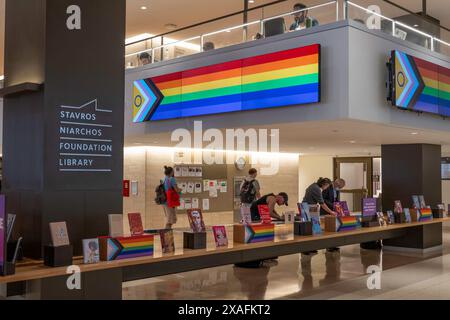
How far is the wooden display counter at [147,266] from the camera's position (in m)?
4.26

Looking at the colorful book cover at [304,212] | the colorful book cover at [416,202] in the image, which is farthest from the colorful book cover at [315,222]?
the colorful book cover at [416,202]

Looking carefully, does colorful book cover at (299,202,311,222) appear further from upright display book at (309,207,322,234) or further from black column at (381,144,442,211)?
black column at (381,144,442,211)

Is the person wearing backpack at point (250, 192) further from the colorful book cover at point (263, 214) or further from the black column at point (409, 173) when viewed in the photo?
the colorful book cover at point (263, 214)

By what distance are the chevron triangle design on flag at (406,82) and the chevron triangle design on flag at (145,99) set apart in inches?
159

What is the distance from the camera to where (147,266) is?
5.11m

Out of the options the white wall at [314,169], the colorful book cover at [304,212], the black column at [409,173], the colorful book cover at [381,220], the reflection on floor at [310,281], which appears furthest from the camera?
the white wall at [314,169]

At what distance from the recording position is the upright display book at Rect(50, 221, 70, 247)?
14.5ft

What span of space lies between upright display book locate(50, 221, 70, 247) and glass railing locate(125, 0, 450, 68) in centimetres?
446

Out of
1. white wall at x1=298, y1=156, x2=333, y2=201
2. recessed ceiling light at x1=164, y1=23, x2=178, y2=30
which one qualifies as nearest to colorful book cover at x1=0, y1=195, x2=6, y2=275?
recessed ceiling light at x1=164, y1=23, x2=178, y2=30

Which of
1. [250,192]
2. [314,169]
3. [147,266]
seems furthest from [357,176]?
[147,266]

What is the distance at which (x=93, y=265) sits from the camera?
4512 millimetres

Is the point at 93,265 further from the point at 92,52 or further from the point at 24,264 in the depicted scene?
the point at 92,52

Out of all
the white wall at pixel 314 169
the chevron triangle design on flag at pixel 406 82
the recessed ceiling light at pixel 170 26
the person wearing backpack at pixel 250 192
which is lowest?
the person wearing backpack at pixel 250 192
